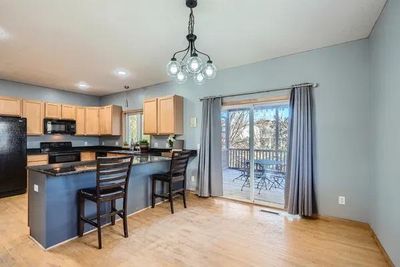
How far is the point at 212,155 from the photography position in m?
4.39

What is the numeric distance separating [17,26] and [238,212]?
13.4ft

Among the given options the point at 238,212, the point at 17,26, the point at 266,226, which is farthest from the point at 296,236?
the point at 17,26

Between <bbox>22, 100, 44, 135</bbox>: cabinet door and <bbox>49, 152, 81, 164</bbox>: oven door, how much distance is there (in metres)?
0.68

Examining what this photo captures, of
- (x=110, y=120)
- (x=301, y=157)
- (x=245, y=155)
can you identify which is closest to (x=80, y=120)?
(x=110, y=120)

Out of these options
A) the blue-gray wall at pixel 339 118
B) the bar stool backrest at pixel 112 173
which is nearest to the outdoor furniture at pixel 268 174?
the blue-gray wall at pixel 339 118

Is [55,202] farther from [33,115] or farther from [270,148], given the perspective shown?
[33,115]

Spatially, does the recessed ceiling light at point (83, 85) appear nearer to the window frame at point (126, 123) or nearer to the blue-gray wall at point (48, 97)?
the blue-gray wall at point (48, 97)

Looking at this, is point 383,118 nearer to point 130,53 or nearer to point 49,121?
point 130,53

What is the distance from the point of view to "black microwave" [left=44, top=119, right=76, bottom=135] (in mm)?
5496

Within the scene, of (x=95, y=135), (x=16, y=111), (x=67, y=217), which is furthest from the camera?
(x=95, y=135)

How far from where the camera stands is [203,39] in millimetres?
3084

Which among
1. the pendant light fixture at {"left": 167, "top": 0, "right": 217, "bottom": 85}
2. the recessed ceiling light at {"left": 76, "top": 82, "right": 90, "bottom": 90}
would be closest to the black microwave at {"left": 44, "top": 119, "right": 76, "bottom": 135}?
the recessed ceiling light at {"left": 76, "top": 82, "right": 90, "bottom": 90}

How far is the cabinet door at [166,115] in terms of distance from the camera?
4846mm

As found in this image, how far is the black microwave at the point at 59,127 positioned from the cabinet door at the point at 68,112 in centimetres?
12
